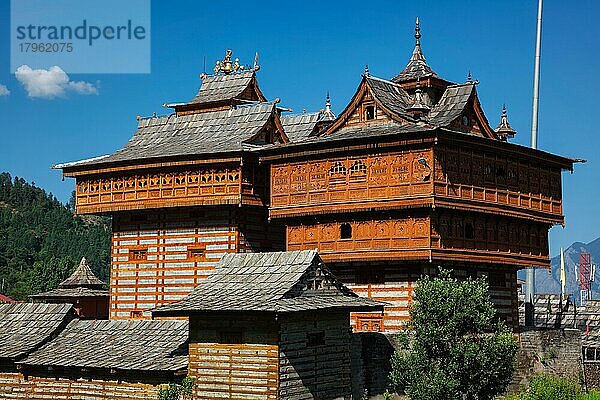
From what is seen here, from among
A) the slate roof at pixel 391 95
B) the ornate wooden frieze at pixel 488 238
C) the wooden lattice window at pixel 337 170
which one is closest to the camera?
the ornate wooden frieze at pixel 488 238

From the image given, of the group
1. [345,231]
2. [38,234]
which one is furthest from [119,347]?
[38,234]

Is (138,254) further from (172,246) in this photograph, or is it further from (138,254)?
(172,246)

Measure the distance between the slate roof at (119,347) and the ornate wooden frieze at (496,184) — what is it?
33.8ft

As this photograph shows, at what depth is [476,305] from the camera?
30.0 metres

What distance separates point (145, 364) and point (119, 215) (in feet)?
44.1

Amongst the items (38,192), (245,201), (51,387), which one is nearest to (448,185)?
(245,201)

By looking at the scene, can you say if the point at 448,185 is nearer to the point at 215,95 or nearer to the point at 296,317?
the point at 296,317

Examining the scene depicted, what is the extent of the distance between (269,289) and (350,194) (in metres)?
7.80

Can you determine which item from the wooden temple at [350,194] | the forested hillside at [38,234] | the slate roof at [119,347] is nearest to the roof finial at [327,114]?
the wooden temple at [350,194]

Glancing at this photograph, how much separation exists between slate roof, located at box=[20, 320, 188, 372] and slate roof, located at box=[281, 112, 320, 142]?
48.5 feet

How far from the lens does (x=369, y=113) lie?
38.1m

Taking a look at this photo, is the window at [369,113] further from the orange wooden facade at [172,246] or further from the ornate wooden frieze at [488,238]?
the orange wooden facade at [172,246]

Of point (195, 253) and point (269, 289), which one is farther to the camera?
point (195, 253)

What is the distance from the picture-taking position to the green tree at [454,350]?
29.4 metres
